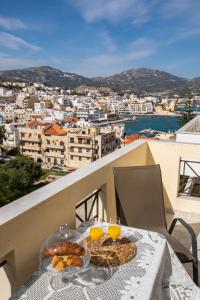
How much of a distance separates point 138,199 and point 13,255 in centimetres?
122

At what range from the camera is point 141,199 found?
247 centimetres

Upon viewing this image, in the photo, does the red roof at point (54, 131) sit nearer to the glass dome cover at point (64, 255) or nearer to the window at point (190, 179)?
the window at point (190, 179)

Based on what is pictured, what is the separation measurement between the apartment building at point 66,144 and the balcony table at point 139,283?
33.4 meters

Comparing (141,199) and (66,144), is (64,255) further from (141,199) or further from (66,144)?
(66,144)

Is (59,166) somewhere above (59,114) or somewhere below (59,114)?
below

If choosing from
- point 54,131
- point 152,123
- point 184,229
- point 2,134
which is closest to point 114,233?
point 184,229

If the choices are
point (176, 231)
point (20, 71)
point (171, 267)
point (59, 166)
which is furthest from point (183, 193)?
point (20, 71)

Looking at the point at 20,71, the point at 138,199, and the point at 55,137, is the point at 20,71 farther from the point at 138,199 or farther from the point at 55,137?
the point at 138,199

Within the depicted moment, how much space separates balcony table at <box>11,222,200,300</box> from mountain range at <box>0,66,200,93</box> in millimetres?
150061

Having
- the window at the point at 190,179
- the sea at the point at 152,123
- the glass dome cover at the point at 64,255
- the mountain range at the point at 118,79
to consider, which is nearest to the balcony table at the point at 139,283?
the glass dome cover at the point at 64,255

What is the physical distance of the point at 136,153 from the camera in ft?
11.7

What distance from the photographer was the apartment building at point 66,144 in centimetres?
3647

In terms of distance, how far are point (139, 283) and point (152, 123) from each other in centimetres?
7630

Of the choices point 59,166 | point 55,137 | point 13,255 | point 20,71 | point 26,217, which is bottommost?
point 59,166
